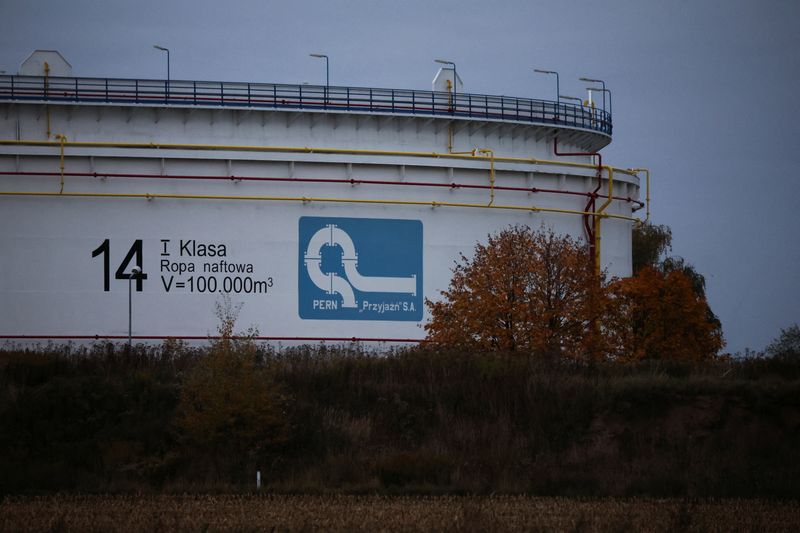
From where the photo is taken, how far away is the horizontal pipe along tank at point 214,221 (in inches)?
1500

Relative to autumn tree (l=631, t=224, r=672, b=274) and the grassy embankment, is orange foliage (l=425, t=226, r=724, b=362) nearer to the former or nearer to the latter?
the grassy embankment

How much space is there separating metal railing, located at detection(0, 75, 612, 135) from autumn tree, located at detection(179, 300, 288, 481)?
1315 cm

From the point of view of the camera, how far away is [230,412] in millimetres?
30062

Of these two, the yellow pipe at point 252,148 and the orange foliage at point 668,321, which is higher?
the yellow pipe at point 252,148

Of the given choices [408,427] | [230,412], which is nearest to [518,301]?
[408,427]

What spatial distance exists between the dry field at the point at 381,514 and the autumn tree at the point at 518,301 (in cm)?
1194

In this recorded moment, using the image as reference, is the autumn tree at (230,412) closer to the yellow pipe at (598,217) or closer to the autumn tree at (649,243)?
the yellow pipe at (598,217)

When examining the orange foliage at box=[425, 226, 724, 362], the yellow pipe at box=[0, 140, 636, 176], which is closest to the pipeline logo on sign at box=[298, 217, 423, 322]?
the orange foliage at box=[425, 226, 724, 362]

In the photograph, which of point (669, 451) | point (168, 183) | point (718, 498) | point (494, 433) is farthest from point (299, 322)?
point (718, 498)

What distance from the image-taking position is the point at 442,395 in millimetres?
33531

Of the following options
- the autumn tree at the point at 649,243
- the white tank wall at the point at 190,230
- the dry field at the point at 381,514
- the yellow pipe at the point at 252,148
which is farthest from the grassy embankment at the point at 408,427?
the autumn tree at the point at 649,243

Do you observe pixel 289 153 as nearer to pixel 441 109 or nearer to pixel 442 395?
pixel 441 109

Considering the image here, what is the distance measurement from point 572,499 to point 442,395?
25.3 feet

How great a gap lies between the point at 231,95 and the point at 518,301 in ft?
38.7
